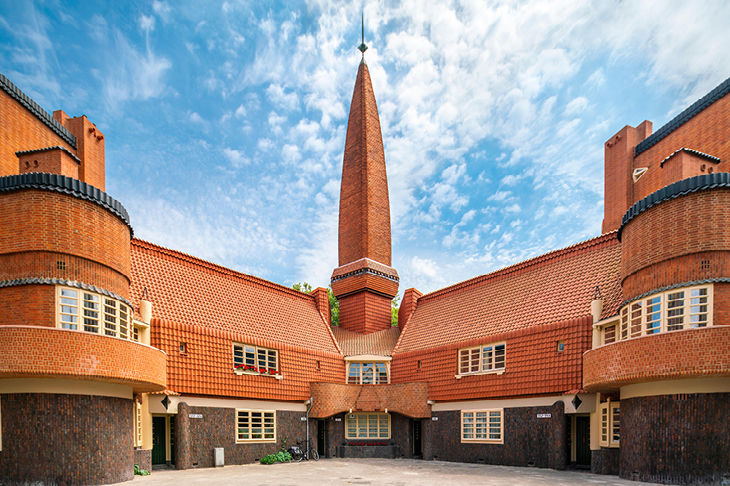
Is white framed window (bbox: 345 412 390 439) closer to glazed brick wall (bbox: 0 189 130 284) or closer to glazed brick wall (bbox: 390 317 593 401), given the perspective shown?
glazed brick wall (bbox: 390 317 593 401)

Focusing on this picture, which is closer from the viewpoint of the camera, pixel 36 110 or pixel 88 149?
pixel 36 110

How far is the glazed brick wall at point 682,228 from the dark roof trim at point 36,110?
2370 centimetres

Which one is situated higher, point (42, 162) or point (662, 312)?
point (42, 162)

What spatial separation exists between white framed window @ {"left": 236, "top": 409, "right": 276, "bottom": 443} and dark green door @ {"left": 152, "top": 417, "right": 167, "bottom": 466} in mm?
2994

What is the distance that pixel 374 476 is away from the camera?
16688mm

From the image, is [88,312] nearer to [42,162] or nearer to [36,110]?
[42,162]

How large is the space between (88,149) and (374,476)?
19.9m

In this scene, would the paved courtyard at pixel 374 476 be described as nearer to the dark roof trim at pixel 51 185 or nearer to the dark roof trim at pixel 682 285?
the dark roof trim at pixel 682 285

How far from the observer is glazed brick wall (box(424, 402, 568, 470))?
1862 centimetres

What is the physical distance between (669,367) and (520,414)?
8157mm

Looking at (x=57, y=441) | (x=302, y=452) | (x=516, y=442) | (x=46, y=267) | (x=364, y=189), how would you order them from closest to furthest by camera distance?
(x=57, y=441) < (x=46, y=267) < (x=516, y=442) < (x=302, y=452) < (x=364, y=189)

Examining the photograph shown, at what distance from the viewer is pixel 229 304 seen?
2408 centimetres

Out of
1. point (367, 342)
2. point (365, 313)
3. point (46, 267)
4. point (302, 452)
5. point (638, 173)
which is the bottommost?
point (302, 452)

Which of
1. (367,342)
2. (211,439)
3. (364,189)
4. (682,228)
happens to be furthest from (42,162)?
(682,228)
